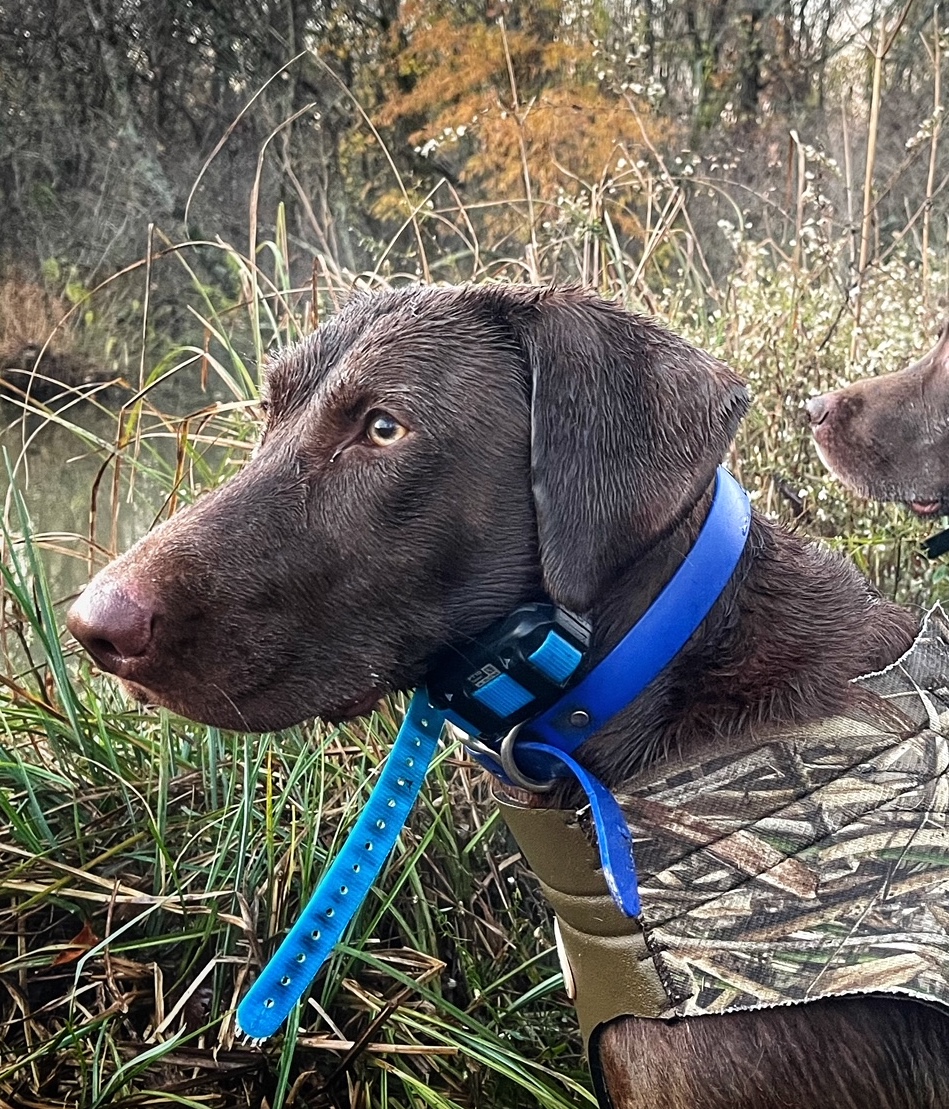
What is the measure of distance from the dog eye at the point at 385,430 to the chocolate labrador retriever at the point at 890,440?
1.95m

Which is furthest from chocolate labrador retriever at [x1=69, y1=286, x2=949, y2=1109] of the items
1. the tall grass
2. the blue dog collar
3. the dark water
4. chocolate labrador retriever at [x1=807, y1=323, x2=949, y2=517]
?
the dark water

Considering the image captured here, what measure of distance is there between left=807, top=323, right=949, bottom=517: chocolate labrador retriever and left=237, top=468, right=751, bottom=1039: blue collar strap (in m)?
1.66

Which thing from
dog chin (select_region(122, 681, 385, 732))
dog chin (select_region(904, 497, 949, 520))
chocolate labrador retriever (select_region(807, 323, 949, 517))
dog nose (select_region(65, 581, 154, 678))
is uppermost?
dog nose (select_region(65, 581, 154, 678))

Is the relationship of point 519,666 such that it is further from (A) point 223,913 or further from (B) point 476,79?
(B) point 476,79

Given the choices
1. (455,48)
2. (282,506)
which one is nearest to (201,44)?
(455,48)

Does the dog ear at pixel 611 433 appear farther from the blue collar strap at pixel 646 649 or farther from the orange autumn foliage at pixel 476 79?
the orange autumn foliage at pixel 476 79

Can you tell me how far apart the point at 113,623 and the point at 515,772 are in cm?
59

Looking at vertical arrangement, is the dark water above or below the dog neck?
below

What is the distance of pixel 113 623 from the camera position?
1.30 metres

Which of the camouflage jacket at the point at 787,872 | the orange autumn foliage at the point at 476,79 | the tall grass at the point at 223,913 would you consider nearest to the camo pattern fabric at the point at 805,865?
the camouflage jacket at the point at 787,872

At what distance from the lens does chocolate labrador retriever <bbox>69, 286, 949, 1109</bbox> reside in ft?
4.43

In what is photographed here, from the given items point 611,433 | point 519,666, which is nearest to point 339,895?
point 519,666

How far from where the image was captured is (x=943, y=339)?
314cm

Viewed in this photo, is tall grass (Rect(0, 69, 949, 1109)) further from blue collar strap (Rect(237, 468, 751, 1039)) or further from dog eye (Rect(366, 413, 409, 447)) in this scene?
dog eye (Rect(366, 413, 409, 447))
